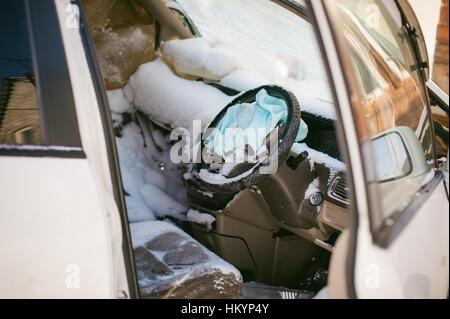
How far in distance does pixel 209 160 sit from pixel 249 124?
299 millimetres

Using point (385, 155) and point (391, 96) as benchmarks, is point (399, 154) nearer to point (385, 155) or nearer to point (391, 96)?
point (385, 155)

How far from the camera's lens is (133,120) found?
2.78m

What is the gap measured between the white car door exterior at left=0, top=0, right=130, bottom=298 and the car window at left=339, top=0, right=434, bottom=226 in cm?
86

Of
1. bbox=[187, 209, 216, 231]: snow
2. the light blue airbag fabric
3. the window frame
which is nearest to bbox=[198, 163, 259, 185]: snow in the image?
the light blue airbag fabric

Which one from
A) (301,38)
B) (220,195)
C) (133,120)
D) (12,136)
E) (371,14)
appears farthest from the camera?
(301,38)

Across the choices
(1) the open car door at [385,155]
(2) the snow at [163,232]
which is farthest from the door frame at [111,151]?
(1) the open car door at [385,155]

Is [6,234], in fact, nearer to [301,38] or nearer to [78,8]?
[78,8]

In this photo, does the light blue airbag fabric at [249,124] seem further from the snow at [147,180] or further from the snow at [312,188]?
the snow at [147,180]

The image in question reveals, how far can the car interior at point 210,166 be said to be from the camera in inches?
75.7

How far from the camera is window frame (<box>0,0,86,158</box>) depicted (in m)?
1.07

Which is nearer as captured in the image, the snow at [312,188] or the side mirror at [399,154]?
the side mirror at [399,154]

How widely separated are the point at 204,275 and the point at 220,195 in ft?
1.55

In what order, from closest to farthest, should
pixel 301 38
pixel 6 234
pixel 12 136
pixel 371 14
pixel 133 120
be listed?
1. pixel 6 234
2. pixel 12 136
3. pixel 371 14
4. pixel 133 120
5. pixel 301 38

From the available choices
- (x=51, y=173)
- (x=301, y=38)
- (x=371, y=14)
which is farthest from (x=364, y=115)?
(x=301, y=38)
